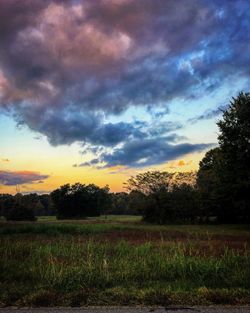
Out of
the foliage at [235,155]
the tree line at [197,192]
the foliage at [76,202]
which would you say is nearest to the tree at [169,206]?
the tree line at [197,192]

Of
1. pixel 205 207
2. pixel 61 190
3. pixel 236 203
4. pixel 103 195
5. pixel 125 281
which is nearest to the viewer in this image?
pixel 125 281

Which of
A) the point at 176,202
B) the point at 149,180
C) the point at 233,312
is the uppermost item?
the point at 149,180

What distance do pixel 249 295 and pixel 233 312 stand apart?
1321mm

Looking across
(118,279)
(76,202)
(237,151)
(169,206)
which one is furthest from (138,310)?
(76,202)

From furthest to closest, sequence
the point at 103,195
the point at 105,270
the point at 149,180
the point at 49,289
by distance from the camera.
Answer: the point at 103,195
the point at 149,180
the point at 105,270
the point at 49,289

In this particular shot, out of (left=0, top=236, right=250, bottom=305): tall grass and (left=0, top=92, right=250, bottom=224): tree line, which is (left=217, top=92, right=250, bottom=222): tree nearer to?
(left=0, top=92, right=250, bottom=224): tree line

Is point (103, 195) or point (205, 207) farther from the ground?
point (103, 195)

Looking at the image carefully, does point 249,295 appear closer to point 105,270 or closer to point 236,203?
point 105,270

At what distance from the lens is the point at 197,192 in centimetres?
7019

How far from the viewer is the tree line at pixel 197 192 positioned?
A: 46797 mm

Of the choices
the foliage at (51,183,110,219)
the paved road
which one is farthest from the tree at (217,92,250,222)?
the foliage at (51,183,110,219)

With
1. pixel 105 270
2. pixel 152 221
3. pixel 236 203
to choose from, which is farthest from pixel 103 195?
pixel 105 270

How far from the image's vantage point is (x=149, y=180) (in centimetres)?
8712

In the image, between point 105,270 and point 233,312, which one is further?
point 105,270
